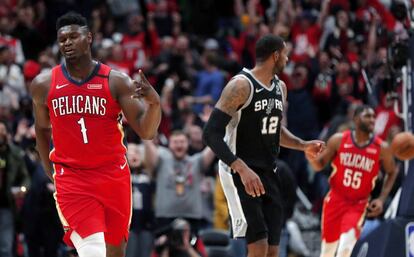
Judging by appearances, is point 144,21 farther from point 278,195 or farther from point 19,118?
point 278,195

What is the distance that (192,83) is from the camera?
18125 mm

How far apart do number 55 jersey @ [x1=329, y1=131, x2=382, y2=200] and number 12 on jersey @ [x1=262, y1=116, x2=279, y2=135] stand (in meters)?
2.71

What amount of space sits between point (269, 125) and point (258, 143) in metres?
0.19

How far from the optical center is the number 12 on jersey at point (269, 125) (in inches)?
358

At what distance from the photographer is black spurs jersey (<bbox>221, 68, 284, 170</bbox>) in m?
9.03

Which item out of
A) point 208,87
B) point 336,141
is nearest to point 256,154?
point 336,141

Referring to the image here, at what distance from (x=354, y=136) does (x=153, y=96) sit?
4593mm

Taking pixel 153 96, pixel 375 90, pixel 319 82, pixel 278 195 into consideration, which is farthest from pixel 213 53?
pixel 153 96

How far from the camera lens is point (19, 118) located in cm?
1533

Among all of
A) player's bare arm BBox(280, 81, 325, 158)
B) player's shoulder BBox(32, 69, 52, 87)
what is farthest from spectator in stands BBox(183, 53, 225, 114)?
player's shoulder BBox(32, 69, 52, 87)

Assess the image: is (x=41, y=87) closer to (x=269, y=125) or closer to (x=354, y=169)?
(x=269, y=125)

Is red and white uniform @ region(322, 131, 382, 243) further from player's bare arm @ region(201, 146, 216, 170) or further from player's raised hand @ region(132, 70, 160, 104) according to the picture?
player's raised hand @ region(132, 70, 160, 104)

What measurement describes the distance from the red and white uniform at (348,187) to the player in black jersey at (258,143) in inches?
101

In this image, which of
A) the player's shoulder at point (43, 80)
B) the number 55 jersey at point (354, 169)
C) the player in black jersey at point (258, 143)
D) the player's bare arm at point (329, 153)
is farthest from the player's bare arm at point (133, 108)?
the number 55 jersey at point (354, 169)
